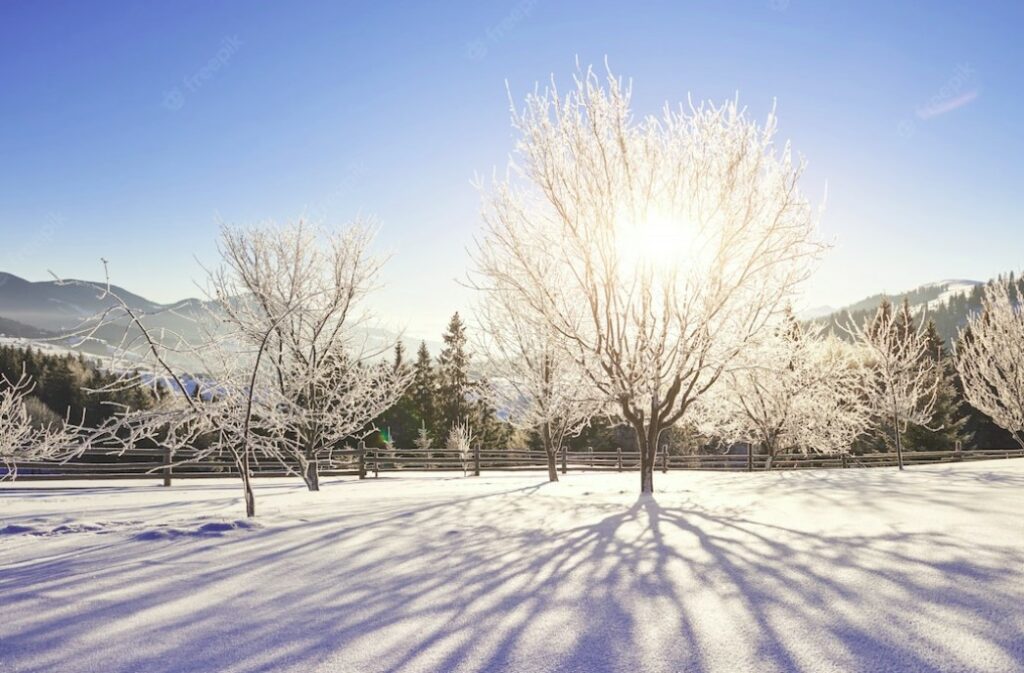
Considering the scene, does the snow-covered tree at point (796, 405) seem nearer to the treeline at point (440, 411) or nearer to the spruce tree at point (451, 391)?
the treeline at point (440, 411)

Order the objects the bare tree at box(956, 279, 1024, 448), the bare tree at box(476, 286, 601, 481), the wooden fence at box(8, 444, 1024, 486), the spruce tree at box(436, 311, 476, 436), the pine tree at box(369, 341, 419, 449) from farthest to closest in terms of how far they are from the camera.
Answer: the pine tree at box(369, 341, 419, 449), the spruce tree at box(436, 311, 476, 436), the wooden fence at box(8, 444, 1024, 486), the bare tree at box(956, 279, 1024, 448), the bare tree at box(476, 286, 601, 481)

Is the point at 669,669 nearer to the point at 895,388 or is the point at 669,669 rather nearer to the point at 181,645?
the point at 181,645

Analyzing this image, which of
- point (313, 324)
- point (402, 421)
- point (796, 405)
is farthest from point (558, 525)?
point (402, 421)

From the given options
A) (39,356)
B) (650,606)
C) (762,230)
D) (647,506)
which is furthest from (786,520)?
(39,356)

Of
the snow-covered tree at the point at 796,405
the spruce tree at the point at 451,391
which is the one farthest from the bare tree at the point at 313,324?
the spruce tree at the point at 451,391

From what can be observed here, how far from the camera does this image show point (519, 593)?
389 centimetres

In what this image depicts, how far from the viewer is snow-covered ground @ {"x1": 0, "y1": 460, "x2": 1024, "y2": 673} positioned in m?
2.88

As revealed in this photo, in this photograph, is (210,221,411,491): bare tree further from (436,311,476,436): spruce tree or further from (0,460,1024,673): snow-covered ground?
(436,311,476,436): spruce tree

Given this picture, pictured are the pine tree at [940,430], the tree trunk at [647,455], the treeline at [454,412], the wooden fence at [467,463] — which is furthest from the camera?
the treeline at [454,412]

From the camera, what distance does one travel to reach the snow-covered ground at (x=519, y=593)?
2877 mm

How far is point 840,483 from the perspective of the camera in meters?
11.2

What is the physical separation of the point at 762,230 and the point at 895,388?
12933 millimetres

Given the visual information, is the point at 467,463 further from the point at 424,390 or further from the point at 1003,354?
the point at 424,390

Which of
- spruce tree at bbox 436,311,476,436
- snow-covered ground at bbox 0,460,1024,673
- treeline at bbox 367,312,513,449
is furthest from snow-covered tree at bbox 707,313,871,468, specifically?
spruce tree at bbox 436,311,476,436
